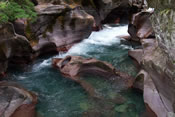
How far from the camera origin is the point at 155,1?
4.92 m

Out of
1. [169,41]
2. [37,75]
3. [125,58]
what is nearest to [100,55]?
[125,58]

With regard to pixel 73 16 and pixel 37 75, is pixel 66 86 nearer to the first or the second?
pixel 37 75

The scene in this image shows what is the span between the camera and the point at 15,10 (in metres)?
10.4

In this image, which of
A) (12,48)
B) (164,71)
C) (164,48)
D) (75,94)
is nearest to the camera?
(164,48)

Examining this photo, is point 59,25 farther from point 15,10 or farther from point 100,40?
point 100,40

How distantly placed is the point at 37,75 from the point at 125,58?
568 cm

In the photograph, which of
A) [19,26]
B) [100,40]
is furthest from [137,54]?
[19,26]

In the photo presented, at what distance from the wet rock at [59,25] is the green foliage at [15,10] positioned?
26.0 inches

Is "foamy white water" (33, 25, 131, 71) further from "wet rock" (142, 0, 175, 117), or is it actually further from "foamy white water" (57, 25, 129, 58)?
"wet rock" (142, 0, 175, 117)

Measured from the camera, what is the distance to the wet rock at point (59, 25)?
39.7ft

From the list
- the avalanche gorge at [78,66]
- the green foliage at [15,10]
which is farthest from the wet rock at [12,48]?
the green foliage at [15,10]

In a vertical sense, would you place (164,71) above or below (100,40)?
above

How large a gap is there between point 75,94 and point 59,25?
6.32 metres

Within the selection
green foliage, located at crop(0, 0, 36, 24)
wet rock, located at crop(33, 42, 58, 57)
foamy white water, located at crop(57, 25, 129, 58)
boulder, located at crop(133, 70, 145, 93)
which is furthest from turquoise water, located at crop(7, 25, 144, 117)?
green foliage, located at crop(0, 0, 36, 24)
